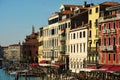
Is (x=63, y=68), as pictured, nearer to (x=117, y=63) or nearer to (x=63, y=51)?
(x=63, y=51)

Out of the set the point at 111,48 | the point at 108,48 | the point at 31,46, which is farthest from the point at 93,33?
the point at 31,46

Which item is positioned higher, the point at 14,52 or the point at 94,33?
the point at 14,52

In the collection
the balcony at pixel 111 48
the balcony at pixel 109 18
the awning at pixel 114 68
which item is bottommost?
the awning at pixel 114 68

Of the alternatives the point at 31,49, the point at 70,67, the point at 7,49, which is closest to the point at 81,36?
the point at 70,67

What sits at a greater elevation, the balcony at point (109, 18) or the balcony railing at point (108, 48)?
the balcony at point (109, 18)

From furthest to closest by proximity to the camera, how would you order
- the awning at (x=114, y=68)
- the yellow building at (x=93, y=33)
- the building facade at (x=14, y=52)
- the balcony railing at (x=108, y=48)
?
1. the building facade at (x=14, y=52)
2. the yellow building at (x=93, y=33)
3. the balcony railing at (x=108, y=48)
4. the awning at (x=114, y=68)

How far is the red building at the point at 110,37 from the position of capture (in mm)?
40156

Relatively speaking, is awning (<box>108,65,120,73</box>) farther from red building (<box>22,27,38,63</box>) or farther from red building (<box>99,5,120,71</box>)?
red building (<box>22,27,38,63</box>)

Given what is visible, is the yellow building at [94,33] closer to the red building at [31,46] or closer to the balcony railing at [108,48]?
the balcony railing at [108,48]

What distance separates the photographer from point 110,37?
136ft

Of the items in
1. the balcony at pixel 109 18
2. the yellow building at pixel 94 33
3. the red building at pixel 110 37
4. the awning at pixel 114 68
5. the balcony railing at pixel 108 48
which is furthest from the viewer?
→ the yellow building at pixel 94 33

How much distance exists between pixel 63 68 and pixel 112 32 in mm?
17235

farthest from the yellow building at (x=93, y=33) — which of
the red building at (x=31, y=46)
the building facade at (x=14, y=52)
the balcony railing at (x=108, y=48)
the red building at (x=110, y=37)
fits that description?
the building facade at (x=14, y=52)

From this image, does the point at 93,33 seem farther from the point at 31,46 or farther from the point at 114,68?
the point at 31,46
